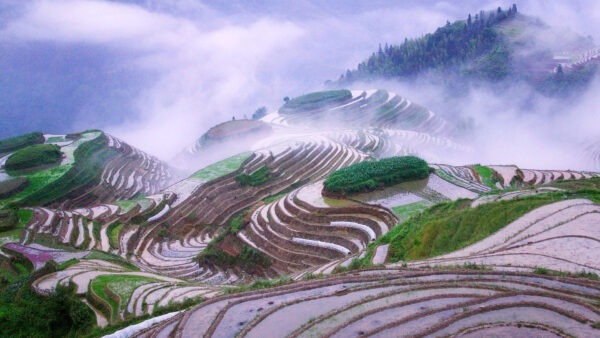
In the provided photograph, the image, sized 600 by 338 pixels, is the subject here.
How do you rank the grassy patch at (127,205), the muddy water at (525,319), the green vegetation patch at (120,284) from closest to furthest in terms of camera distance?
the muddy water at (525,319) < the green vegetation patch at (120,284) < the grassy patch at (127,205)

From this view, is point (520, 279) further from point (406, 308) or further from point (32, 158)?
point (32, 158)

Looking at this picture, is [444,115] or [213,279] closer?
[213,279]

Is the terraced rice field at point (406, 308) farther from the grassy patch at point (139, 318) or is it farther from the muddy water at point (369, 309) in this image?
the grassy patch at point (139, 318)

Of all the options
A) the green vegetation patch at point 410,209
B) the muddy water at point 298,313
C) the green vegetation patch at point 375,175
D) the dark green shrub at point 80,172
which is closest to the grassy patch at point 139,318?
the muddy water at point 298,313

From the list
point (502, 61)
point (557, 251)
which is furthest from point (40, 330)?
point (502, 61)

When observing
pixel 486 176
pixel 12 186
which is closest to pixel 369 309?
pixel 486 176

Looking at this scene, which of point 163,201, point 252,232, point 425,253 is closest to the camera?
point 425,253

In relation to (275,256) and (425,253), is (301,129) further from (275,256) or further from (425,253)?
(425,253)
